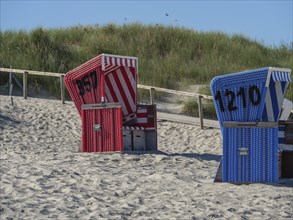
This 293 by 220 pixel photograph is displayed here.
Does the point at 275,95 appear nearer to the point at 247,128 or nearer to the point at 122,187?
the point at 247,128

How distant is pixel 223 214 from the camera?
7355 mm

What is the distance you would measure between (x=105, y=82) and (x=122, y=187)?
4891 millimetres

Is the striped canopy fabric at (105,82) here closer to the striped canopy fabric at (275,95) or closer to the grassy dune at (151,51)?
the striped canopy fabric at (275,95)

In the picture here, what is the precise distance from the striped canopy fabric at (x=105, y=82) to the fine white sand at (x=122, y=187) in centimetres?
104

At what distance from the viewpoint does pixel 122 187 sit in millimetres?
8758

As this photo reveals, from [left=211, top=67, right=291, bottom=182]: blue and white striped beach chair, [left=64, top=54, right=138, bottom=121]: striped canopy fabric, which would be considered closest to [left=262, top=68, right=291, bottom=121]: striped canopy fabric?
[left=211, top=67, right=291, bottom=182]: blue and white striped beach chair

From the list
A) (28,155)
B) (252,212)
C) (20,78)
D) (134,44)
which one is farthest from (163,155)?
(134,44)

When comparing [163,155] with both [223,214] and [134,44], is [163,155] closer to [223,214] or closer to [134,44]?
[223,214]

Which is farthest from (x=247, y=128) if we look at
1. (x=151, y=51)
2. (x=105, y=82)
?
(x=151, y=51)

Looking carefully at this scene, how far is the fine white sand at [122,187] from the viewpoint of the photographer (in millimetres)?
Answer: 7371

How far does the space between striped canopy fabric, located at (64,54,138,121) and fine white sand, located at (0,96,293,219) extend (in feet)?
3.42

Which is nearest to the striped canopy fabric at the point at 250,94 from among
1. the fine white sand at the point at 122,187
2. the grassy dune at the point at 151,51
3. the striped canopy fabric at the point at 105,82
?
the fine white sand at the point at 122,187

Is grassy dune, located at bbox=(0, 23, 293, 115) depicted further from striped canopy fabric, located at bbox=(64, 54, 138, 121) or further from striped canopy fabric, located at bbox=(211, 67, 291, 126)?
striped canopy fabric, located at bbox=(211, 67, 291, 126)

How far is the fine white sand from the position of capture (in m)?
7.37
